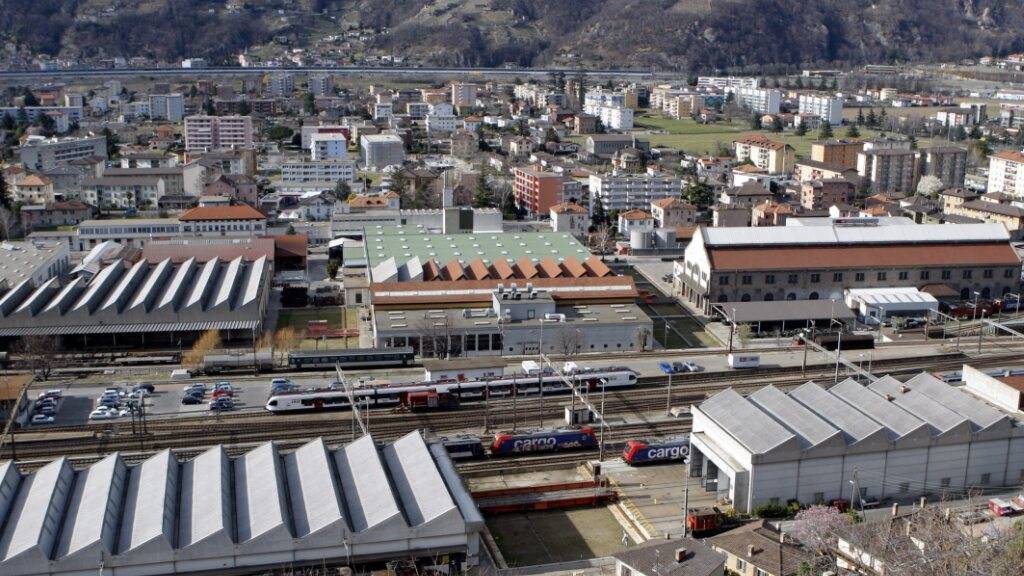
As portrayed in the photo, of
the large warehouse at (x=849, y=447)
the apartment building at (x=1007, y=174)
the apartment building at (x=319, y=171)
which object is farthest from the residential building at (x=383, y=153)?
the large warehouse at (x=849, y=447)

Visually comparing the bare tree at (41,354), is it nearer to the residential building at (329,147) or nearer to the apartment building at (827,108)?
the residential building at (329,147)

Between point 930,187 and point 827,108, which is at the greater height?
point 827,108

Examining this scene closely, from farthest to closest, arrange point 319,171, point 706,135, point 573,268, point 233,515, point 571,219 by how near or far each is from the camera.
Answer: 1. point 706,135
2. point 319,171
3. point 571,219
4. point 573,268
5. point 233,515

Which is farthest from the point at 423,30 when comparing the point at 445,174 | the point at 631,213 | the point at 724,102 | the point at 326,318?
the point at 326,318

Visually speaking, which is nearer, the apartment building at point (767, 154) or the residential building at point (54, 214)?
the residential building at point (54, 214)

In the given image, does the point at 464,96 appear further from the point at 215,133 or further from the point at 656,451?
the point at 656,451

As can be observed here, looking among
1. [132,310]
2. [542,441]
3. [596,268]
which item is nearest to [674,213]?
[596,268]
